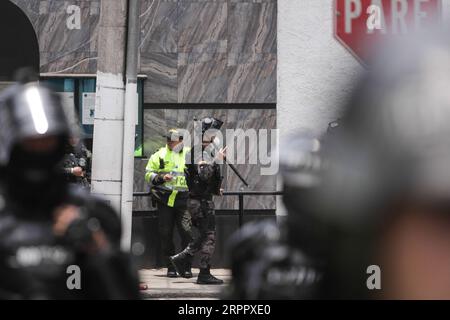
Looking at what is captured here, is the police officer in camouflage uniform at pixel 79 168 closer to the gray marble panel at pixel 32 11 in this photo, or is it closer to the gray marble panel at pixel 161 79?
the gray marble panel at pixel 161 79

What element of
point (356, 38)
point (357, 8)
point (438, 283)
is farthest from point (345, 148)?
point (357, 8)

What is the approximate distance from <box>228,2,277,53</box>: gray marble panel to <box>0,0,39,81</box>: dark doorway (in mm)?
2560

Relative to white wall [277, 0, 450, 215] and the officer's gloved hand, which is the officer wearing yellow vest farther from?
white wall [277, 0, 450, 215]

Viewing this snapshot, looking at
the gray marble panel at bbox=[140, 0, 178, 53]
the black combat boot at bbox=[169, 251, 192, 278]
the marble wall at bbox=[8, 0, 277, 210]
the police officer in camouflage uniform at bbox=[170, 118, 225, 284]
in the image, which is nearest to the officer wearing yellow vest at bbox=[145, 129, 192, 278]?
the black combat boot at bbox=[169, 251, 192, 278]

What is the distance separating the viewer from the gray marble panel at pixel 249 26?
54.3 feet

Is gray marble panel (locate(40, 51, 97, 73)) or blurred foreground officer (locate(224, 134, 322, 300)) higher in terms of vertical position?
gray marble panel (locate(40, 51, 97, 73))

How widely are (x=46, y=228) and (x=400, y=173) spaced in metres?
0.85

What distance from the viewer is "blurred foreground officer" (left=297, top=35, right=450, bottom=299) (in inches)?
80.7

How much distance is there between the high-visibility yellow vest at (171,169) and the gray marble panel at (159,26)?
2.51m

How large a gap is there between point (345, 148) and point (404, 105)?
0.45 ft

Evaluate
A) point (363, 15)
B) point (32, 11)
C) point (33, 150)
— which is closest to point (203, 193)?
point (32, 11)

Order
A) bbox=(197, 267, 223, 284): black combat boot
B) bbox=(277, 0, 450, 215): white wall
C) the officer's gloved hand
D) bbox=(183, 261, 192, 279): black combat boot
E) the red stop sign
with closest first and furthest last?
the red stop sign
the officer's gloved hand
bbox=(197, 267, 223, 284): black combat boot
bbox=(183, 261, 192, 279): black combat boot
bbox=(277, 0, 450, 215): white wall

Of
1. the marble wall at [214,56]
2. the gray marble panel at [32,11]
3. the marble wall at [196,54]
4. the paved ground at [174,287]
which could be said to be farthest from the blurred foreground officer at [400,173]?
the gray marble panel at [32,11]

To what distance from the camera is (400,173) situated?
2.04 m
